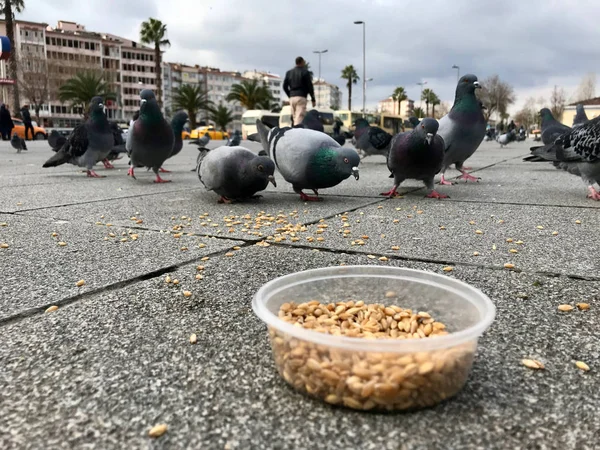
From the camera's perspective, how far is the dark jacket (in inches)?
368

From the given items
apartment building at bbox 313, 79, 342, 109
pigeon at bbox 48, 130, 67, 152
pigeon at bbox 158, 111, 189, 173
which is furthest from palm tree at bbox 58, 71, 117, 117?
apartment building at bbox 313, 79, 342, 109

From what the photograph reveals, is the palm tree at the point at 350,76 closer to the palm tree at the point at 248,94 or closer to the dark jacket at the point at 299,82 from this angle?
the palm tree at the point at 248,94

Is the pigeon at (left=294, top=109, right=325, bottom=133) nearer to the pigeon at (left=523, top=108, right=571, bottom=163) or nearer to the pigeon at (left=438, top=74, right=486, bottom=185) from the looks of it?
the pigeon at (left=438, top=74, right=486, bottom=185)

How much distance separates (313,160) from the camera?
4387 mm

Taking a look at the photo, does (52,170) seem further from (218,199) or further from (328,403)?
(328,403)

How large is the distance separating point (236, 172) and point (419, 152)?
1757mm

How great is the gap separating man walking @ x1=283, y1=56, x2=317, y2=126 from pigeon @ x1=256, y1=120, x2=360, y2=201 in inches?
196

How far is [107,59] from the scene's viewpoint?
82.5 m

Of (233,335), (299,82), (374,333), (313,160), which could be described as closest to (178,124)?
(299,82)

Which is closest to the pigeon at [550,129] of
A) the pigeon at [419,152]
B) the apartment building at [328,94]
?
the pigeon at [419,152]

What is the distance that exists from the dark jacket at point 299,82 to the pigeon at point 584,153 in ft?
17.3

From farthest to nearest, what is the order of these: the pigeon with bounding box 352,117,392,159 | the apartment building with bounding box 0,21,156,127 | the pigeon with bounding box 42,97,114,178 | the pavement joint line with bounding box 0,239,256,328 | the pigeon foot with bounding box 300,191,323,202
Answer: the apartment building with bounding box 0,21,156,127
the pigeon with bounding box 352,117,392,159
the pigeon with bounding box 42,97,114,178
the pigeon foot with bounding box 300,191,323,202
the pavement joint line with bounding box 0,239,256,328

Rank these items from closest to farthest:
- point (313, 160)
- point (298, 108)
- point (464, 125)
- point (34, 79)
→ point (313, 160)
point (464, 125)
point (298, 108)
point (34, 79)

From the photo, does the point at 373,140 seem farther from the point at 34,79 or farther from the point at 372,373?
the point at 34,79
